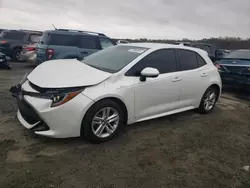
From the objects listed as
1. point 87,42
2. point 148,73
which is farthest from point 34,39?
point 148,73

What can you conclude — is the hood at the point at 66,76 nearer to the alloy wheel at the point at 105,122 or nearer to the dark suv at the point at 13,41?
the alloy wheel at the point at 105,122

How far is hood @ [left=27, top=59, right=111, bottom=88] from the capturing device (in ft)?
11.1

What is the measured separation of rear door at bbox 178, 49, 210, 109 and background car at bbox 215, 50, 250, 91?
2.69 meters

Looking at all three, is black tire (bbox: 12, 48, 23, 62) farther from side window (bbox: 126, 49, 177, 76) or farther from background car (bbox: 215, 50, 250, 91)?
side window (bbox: 126, 49, 177, 76)

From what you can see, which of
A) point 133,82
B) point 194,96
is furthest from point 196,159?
point 194,96

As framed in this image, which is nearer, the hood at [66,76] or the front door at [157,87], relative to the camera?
the hood at [66,76]

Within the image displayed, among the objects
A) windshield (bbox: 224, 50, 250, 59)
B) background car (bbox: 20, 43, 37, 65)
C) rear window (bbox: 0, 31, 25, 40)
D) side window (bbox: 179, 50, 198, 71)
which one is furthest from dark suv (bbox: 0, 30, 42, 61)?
side window (bbox: 179, 50, 198, 71)

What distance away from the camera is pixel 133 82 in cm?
386

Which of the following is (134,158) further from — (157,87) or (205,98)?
(205,98)

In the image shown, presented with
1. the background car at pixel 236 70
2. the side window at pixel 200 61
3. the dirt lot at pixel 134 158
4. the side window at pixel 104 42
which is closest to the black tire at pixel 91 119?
the dirt lot at pixel 134 158

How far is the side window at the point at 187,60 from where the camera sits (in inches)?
188

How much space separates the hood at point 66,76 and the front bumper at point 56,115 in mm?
229

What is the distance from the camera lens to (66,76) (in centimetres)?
355

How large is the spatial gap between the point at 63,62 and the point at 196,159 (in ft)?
9.28
